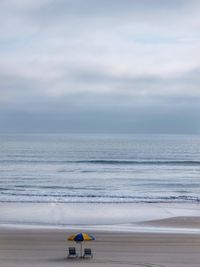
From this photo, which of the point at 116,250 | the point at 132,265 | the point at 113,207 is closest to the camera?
the point at 132,265

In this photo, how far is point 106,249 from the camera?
66.0 ft

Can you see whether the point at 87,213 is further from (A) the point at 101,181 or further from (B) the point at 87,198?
(A) the point at 101,181

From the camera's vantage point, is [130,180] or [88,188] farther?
[130,180]

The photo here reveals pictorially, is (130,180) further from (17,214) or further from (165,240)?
(165,240)

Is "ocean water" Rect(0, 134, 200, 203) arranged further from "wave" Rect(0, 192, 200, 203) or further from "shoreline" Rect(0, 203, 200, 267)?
"shoreline" Rect(0, 203, 200, 267)

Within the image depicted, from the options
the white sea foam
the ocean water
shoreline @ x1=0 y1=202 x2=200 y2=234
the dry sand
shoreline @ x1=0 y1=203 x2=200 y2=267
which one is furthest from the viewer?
the ocean water

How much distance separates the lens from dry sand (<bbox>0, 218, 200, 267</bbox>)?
58.2 ft

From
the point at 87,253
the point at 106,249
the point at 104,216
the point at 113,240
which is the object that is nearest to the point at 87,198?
the point at 104,216

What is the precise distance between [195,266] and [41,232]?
8.26 meters

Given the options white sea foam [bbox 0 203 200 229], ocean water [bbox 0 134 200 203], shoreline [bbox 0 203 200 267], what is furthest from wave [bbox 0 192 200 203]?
shoreline [bbox 0 203 200 267]

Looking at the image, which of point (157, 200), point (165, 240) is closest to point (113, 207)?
point (157, 200)

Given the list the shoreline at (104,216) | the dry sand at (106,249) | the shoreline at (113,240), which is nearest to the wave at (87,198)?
the shoreline at (104,216)

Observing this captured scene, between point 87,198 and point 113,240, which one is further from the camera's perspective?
point 87,198

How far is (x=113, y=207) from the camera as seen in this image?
106ft
